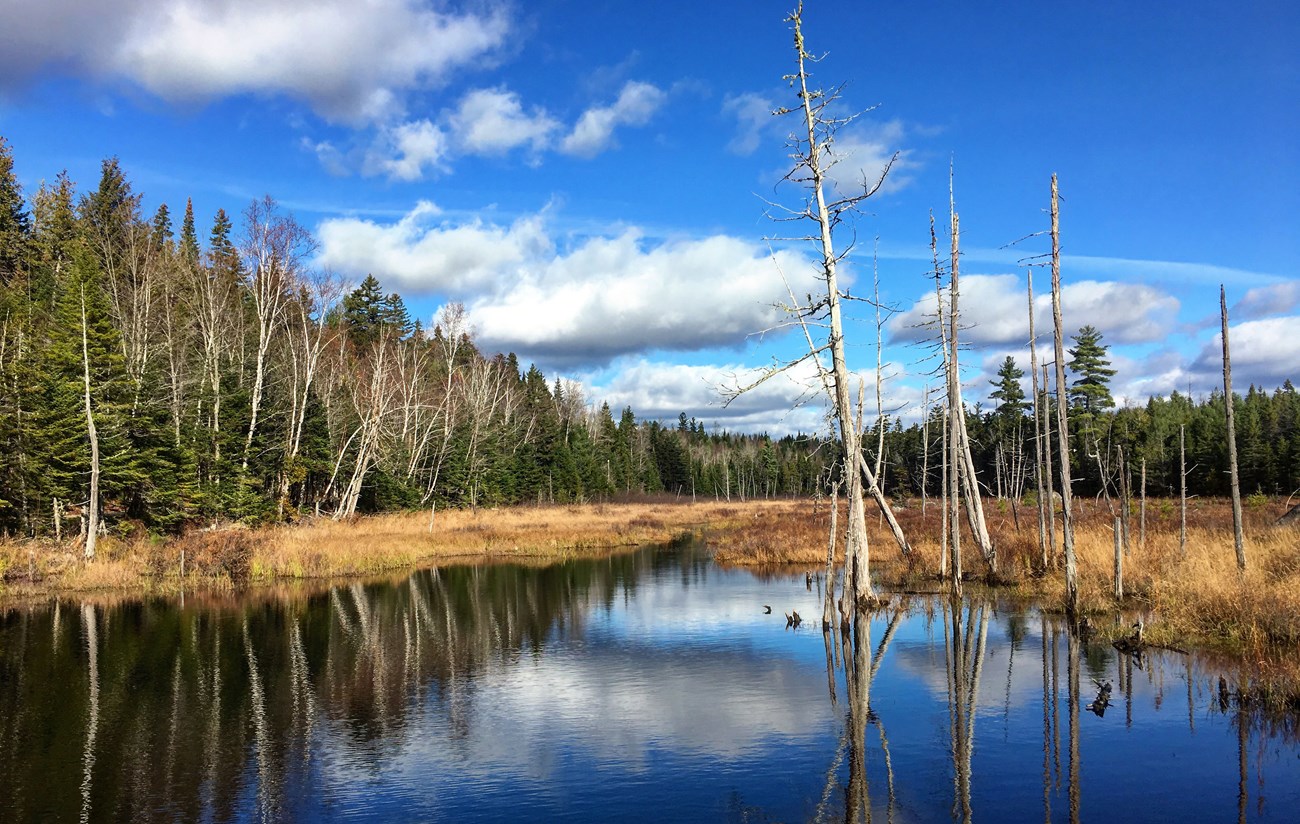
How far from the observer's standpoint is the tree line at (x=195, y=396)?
3206 centimetres

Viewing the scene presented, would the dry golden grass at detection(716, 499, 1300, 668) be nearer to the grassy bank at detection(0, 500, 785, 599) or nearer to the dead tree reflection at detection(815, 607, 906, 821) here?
the dead tree reflection at detection(815, 607, 906, 821)

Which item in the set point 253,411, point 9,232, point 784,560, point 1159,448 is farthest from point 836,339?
point 1159,448

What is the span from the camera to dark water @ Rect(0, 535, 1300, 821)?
9992 millimetres

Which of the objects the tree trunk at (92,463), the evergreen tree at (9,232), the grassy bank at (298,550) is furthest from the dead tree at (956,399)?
the evergreen tree at (9,232)

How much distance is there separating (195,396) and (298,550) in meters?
12.7

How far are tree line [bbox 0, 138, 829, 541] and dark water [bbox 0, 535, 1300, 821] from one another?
21.1 ft

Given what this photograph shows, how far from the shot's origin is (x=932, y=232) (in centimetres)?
2689

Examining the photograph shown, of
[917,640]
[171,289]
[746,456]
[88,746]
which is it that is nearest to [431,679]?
[88,746]

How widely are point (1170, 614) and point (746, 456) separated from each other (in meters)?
120

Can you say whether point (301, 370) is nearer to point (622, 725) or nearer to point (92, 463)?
point (92, 463)

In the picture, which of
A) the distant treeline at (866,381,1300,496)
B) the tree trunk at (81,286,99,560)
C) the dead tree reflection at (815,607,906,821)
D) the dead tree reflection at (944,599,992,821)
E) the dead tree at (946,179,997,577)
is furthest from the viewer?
the distant treeline at (866,381,1300,496)

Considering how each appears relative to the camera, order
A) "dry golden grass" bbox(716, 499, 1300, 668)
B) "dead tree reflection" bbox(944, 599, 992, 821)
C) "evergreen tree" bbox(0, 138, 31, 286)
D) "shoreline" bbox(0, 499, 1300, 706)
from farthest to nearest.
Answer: "evergreen tree" bbox(0, 138, 31, 286), "shoreline" bbox(0, 499, 1300, 706), "dry golden grass" bbox(716, 499, 1300, 668), "dead tree reflection" bbox(944, 599, 992, 821)

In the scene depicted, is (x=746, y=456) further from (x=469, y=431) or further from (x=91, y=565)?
(x=91, y=565)

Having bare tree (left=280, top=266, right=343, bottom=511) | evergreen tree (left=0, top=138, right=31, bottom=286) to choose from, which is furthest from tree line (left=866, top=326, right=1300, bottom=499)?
evergreen tree (left=0, top=138, right=31, bottom=286)
